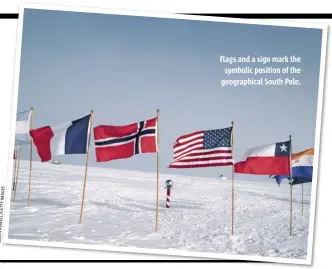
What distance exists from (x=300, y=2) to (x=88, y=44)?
2089 mm

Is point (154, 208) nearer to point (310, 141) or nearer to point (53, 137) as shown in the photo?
point (53, 137)

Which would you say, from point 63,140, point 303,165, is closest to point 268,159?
point 303,165

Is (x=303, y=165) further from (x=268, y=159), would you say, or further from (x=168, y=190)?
(x=168, y=190)

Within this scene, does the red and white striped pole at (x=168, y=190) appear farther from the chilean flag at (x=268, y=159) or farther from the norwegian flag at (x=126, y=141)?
the chilean flag at (x=268, y=159)

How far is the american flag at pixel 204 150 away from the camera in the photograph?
4570mm

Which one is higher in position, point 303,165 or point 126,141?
point 126,141

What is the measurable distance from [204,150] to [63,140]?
1355 mm

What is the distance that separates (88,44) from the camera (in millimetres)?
4754

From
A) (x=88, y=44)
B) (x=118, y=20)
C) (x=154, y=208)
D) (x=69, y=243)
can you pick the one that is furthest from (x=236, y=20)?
(x=69, y=243)

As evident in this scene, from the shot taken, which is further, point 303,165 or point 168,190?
point 168,190

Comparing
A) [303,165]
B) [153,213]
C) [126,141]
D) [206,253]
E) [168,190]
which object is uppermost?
[126,141]

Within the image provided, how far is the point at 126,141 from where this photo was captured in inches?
180

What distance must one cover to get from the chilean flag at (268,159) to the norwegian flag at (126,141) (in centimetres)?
92

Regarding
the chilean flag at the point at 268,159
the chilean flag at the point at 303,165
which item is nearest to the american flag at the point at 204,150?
the chilean flag at the point at 268,159
